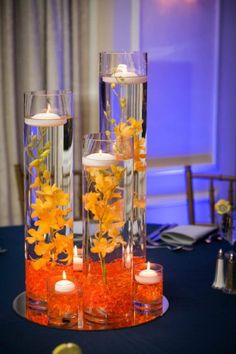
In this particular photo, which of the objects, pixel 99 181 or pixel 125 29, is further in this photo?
pixel 125 29

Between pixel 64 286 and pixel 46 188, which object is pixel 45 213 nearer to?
pixel 46 188

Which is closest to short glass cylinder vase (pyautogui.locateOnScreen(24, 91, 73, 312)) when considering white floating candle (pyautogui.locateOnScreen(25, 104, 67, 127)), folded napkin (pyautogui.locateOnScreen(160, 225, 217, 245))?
white floating candle (pyautogui.locateOnScreen(25, 104, 67, 127))

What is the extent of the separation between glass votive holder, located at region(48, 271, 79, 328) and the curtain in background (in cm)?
192

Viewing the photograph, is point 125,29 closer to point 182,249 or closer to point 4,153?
point 4,153

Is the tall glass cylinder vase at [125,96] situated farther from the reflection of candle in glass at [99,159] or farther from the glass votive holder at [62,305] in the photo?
the glass votive holder at [62,305]

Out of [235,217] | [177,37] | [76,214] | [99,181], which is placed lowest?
[76,214]

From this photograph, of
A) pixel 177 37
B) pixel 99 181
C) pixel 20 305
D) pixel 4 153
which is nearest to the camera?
pixel 99 181

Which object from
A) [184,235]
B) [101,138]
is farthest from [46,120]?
[184,235]

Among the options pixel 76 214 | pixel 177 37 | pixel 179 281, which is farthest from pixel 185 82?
pixel 179 281

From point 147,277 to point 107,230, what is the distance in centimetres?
21

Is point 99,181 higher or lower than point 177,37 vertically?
lower

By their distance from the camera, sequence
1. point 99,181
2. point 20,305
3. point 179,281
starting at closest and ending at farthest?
point 99,181 < point 20,305 < point 179,281

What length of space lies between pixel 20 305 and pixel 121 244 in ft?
1.21

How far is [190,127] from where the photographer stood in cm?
433
